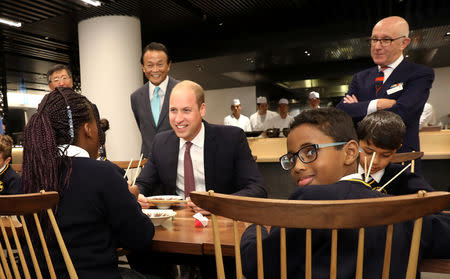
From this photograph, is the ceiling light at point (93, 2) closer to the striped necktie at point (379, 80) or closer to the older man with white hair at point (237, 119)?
the older man with white hair at point (237, 119)

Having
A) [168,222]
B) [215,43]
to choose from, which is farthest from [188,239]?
[215,43]

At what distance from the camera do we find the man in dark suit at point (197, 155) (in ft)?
6.55

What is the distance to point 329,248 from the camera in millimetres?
830

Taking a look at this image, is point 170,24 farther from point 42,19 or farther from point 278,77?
point 278,77

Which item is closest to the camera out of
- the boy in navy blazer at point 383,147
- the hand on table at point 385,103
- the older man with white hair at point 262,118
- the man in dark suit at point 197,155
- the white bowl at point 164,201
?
the boy in navy blazer at point 383,147

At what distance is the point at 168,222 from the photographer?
145 centimetres

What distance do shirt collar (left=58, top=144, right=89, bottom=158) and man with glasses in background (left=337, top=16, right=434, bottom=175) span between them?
1738 millimetres

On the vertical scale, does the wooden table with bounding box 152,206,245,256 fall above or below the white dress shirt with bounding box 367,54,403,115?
below

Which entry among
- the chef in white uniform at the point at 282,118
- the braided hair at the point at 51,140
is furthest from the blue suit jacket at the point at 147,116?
the chef in white uniform at the point at 282,118

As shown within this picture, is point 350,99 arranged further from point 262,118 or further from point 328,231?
point 262,118

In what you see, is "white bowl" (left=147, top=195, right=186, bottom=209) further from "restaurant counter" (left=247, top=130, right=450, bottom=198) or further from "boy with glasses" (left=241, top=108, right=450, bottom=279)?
"restaurant counter" (left=247, top=130, right=450, bottom=198)

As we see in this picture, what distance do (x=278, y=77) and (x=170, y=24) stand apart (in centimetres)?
335

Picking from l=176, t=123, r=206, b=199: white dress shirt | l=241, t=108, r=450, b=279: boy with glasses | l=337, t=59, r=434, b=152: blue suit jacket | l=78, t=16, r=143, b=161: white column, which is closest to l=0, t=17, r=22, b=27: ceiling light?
l=78, t=16, r=143, b=161: white column

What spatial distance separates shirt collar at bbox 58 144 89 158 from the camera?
3.87ft
